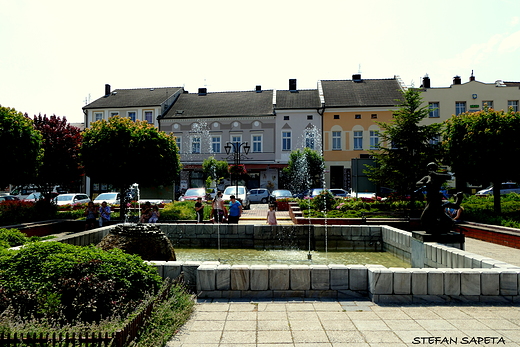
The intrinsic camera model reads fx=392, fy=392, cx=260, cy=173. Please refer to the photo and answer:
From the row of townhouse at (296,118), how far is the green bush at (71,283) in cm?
3462

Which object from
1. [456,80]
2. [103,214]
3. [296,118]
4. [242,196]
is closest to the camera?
[103,214]

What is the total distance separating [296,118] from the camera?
132ft

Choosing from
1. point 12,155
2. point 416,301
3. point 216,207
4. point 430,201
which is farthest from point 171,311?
point 12,155

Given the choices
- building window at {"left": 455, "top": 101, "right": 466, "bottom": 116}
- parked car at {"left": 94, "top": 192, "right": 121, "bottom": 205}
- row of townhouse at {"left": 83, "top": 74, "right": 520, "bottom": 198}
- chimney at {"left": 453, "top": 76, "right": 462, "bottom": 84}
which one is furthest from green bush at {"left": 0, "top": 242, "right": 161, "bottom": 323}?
chimney at {"left": 453, "top": 76, "right": 462, "bottom": 84}

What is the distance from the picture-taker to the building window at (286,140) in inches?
1586

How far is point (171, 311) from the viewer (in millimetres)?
4707

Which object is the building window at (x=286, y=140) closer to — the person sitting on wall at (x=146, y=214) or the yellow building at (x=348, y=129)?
the yellow building at (x=348, y=129)

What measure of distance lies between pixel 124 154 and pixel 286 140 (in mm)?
24639

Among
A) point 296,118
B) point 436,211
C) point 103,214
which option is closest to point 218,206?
point 103,214

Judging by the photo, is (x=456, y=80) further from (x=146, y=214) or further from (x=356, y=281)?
(x=356, y=281)

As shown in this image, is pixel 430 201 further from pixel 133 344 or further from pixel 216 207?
pixel 216 207

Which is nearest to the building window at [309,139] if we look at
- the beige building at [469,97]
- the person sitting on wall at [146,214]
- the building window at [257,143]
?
the building window at [257,143]

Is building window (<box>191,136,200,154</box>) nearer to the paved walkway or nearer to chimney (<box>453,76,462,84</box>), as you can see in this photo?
chimney (<box>453,76,462,84</box>)

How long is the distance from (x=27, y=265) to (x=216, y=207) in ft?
30.6
